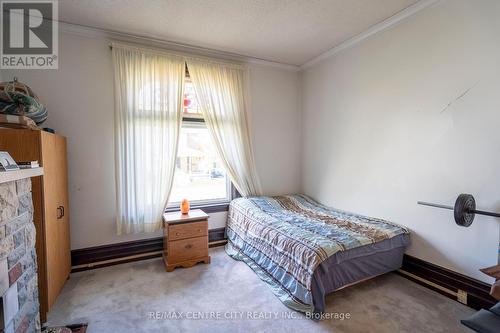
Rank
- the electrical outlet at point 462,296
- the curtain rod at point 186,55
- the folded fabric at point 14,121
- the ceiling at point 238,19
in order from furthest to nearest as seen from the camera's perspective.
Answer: the curtain rod at point 186,55 → the ceiling at point 238,19 → the electrical outlet at point 462,296 → the folded fabric at point 14,121

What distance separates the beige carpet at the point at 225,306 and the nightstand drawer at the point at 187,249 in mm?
174

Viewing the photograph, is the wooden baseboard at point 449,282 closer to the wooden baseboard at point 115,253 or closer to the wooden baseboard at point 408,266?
the wooden baseboard at point 408,266

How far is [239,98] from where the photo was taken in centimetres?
342

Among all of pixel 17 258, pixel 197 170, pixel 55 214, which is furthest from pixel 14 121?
pixel 197 170

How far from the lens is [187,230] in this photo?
9.13 feet

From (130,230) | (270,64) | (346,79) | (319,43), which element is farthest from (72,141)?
(346,79)

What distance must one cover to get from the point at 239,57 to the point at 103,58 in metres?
1.71

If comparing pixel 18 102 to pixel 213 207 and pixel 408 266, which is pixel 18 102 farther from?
pixel 408 266

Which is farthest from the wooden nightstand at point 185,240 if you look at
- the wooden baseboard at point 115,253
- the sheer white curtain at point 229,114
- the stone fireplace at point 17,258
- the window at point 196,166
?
the stone fireplace at point 17,258

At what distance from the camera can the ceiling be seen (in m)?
2.25

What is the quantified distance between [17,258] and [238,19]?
102 inches

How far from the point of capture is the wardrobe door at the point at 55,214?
1955 mm

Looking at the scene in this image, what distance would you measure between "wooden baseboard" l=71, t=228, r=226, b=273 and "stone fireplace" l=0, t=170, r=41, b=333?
130 cm

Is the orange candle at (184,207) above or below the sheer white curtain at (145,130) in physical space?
below
